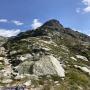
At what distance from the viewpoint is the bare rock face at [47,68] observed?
54.2 m

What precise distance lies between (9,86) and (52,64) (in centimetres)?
1264

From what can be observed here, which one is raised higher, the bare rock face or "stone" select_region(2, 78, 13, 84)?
the bare rock face

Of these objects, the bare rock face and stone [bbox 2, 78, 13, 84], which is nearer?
stone [bbox 2, 78, 13, 84]

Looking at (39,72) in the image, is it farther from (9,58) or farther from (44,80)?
(9,58)

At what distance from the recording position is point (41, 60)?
57.8 meters

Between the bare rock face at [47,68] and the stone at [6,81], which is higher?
the bare rock face at [47,68]

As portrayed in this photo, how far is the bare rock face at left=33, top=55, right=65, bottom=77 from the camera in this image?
54.2 meters

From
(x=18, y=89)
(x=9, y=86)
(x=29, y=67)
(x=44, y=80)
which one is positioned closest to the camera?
(x=18, y=89)

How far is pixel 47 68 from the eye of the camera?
55.3 m

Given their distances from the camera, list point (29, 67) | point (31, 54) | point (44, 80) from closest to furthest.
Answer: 1. point (44, 80)
2. point (29, 67)
3. point (31, 54)

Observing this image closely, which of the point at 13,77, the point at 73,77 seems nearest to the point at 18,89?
the point at 13,77

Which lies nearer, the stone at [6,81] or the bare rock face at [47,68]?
the stone at [6,81]

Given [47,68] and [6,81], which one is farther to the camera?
[47,68]

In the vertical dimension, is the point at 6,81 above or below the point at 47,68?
below
